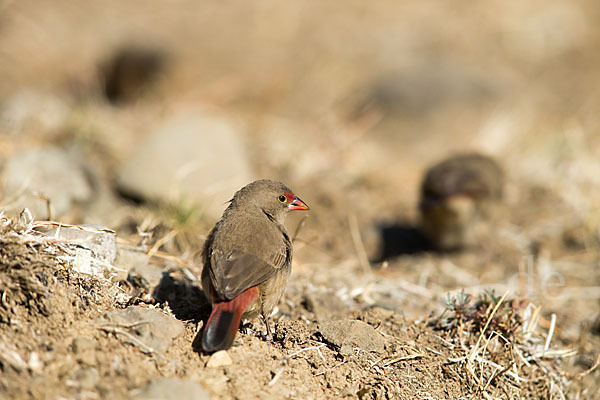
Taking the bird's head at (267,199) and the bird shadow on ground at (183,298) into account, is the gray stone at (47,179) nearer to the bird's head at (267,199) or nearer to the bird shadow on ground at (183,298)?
the bird shadow on ground at (183,298)

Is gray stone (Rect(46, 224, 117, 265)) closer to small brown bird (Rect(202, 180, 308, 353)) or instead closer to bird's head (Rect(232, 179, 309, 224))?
small brown bird (Rect(202, 180, 308, 353))

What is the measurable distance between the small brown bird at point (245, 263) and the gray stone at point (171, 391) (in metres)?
0.22

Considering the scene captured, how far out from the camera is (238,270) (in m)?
3.17

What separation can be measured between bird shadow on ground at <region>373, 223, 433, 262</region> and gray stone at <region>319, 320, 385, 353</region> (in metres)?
3.09

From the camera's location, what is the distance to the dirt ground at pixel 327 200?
9.35 feet

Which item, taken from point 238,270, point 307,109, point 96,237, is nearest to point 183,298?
point 96,237

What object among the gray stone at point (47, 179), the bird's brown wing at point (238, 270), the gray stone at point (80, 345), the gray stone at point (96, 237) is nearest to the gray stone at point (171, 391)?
the gray stone at point (80, 345)

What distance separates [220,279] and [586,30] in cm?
1269

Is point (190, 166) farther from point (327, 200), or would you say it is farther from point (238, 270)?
point (238, 270)

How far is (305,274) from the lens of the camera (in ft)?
15.8

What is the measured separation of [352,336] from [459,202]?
3.13m

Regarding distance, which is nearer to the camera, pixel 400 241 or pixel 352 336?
pixel 352 336

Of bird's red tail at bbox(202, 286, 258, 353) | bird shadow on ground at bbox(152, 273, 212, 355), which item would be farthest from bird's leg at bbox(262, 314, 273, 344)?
bird shadow on ground at bbox(152, 273, 212, 355)

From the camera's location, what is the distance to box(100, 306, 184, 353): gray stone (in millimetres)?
2781
